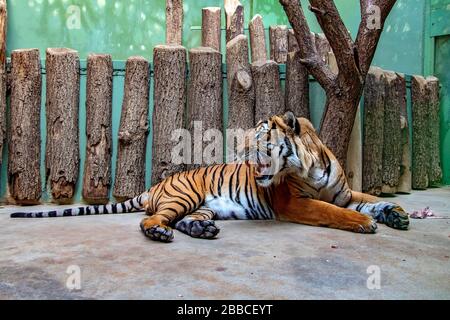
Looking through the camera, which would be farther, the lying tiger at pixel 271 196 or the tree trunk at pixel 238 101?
the tree trunk at pixel 238 101

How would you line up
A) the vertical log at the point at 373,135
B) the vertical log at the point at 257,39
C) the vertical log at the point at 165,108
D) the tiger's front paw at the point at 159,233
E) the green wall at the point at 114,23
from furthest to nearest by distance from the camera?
the green wall at the point at 114,23 → the vertical log at the point at 257,39 → the vertical log at the point at 373,135 → the vertical log at the point at 165,108 → the tiger's front paw at the point at 159,233

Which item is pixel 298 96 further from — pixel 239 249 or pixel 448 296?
→ pixel 448 296

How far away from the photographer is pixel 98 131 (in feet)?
16.7

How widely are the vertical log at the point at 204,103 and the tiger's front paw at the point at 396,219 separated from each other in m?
2.04

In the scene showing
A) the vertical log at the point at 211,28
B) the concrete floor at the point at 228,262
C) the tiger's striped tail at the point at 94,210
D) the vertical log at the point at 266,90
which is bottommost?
the tiger's striped tail at the point at 94,210

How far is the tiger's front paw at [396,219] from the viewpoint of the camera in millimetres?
3705

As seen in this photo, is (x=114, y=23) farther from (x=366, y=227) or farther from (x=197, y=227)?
(x=366, y=227)

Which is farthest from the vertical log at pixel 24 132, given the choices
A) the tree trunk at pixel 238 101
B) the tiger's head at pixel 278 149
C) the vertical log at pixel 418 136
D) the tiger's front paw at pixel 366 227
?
the vertical log at pixel 418 136

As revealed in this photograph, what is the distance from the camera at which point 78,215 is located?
14.6 ft

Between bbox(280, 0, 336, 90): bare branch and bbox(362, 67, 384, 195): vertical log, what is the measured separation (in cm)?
86

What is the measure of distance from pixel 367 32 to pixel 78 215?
10.8ft

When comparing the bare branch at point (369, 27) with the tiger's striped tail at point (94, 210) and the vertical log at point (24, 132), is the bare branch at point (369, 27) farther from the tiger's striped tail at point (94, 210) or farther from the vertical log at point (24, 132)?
the vertical log at point (24, 132)

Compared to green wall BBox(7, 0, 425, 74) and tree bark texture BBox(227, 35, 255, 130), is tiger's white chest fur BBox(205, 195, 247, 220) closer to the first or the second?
tree bark texture BBox(227, 35, 255, 130)
